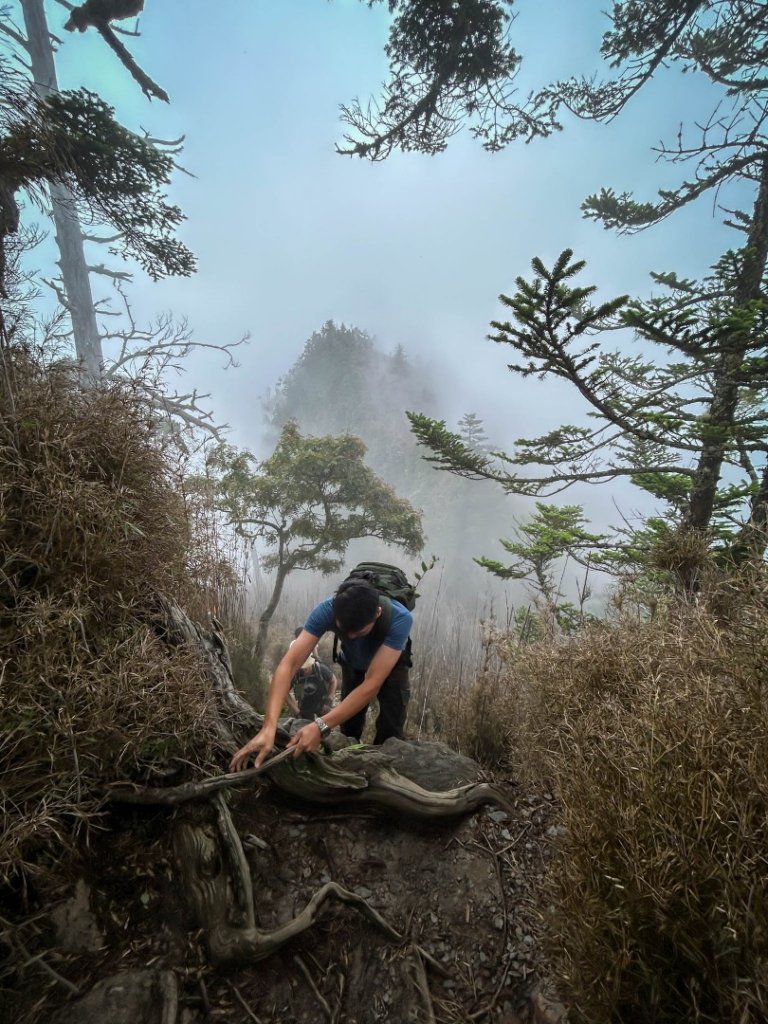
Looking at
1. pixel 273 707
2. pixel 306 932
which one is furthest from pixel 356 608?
pixel 306 932

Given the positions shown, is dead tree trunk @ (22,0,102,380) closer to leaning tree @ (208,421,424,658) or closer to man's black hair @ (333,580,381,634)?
leaning tree @ (208,421,424,658)

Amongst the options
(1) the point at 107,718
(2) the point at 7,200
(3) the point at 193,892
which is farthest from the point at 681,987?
(2) the point at 7,200

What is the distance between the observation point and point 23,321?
237 cm

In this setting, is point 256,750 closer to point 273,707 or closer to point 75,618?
point 273,707

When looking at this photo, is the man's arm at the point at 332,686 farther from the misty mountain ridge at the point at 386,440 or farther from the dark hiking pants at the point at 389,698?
the misty mountain ridge at the point at 386,440

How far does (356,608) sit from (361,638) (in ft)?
1.82

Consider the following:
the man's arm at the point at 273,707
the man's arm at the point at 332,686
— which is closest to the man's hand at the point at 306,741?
the man's arm at the point at 273,707

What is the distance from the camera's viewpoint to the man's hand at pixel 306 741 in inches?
83.4

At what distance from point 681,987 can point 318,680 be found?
468 cm

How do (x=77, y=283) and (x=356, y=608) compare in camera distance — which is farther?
(x=77, y=283)

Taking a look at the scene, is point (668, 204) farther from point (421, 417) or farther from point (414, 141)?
point (421, 417)

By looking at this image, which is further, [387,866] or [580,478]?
[580,478]

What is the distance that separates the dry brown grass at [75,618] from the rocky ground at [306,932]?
0.31 metres

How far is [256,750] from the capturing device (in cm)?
207
